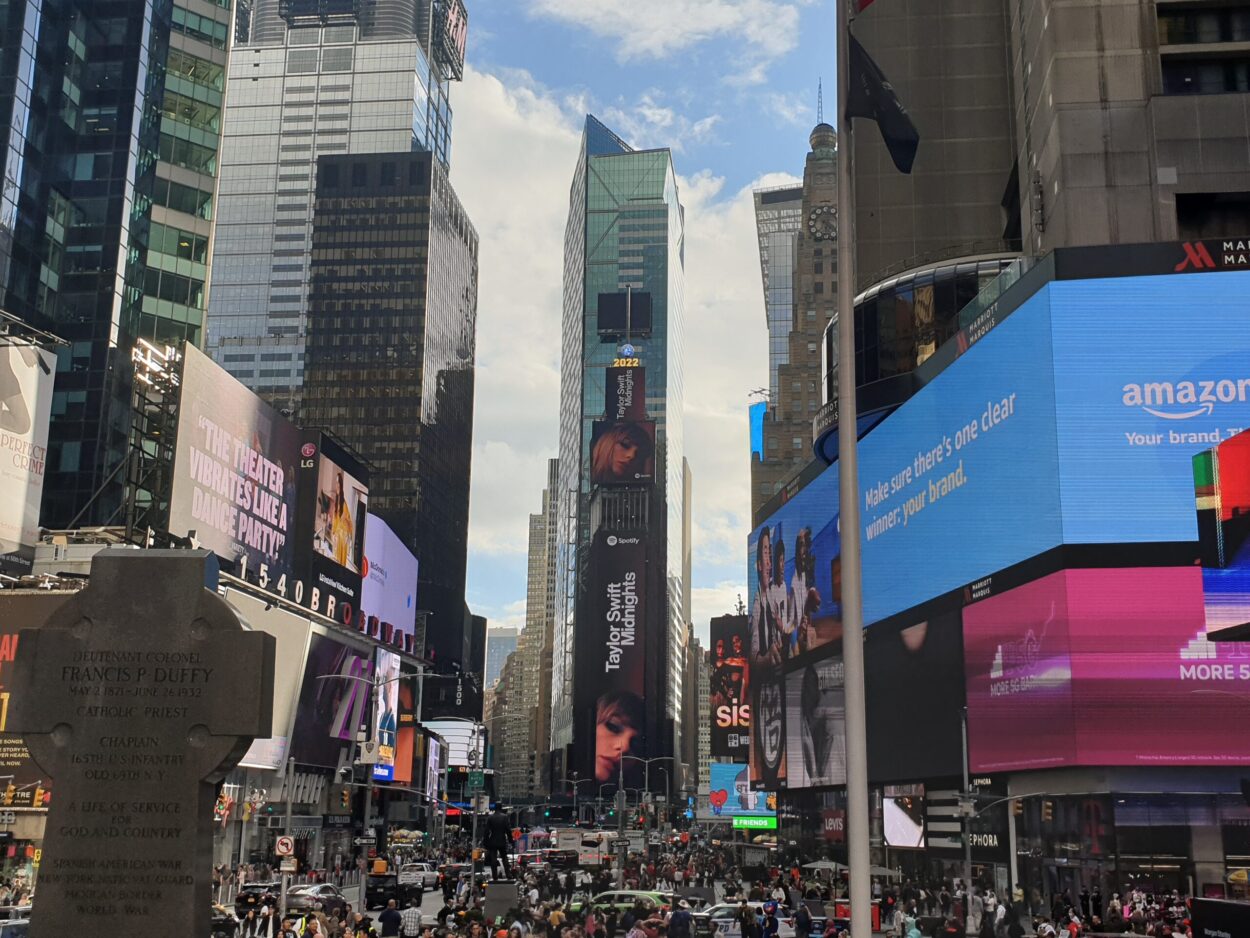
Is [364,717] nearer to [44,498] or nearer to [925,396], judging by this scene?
[44,498]

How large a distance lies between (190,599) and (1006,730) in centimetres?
5233

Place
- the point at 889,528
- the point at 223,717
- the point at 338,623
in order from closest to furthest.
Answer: the point at 223,717 < the point at 889,528 < the point at 338,623

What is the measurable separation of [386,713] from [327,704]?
18226 mm

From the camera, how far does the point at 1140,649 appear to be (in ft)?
181

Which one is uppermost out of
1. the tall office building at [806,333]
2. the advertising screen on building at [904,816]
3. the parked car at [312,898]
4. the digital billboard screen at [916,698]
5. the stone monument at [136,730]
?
the tall office building at [806,333]

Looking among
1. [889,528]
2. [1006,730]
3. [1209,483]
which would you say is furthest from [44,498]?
[1209,483]

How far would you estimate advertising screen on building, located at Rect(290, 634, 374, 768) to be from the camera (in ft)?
281

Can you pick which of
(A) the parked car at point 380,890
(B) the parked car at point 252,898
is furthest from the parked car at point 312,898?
(A) the parked car at point 380,890

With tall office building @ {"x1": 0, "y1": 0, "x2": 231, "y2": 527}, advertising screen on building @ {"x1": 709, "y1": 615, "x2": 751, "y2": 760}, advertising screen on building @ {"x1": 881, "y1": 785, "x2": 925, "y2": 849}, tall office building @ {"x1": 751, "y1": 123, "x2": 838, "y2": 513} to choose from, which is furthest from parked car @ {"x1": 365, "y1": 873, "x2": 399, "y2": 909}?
tall office building @ {"x1": 751, "y1": 123, "x2": 838, "y2": 513}

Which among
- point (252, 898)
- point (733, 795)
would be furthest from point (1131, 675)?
point (733, 795)

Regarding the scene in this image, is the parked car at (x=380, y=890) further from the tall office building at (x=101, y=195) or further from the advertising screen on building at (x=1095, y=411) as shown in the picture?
the tall office building at (x=101, y=195)

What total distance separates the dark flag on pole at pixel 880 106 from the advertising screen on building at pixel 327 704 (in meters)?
70.0

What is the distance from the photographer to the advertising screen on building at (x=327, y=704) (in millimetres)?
85688

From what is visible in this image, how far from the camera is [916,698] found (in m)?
74.1
